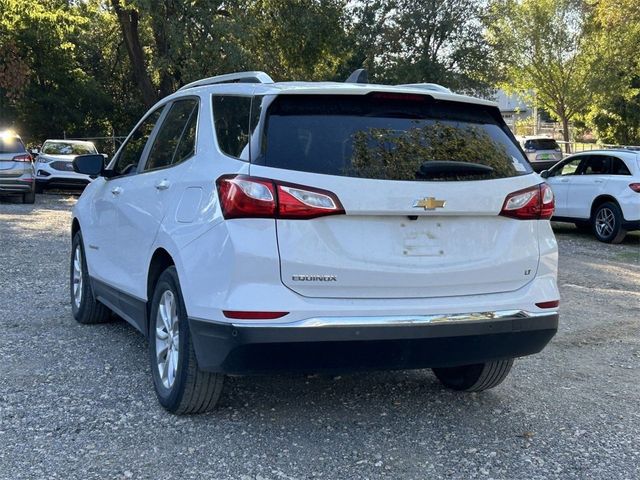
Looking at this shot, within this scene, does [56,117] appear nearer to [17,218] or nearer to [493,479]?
[17,218]

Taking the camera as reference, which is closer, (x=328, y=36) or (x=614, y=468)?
(x=614, y=468)

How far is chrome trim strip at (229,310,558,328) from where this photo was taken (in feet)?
11.3

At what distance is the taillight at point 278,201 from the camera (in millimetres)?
3461

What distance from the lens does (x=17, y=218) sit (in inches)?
588

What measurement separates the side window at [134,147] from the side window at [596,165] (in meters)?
10.2

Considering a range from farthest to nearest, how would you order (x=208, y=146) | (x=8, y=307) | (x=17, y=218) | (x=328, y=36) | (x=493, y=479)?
1. (x=328, y=36)
2. (x=17, y=218)
3. (x=8, y=307)
4. (x=208, y=146)
5. (x=493, y=479)

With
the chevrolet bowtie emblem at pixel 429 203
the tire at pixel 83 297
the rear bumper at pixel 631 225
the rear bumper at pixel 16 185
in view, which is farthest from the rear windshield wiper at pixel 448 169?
the rear bumper at pixel 16 185

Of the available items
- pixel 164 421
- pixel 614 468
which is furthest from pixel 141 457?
pixel 614 468

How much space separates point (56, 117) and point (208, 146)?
3102 centimetres

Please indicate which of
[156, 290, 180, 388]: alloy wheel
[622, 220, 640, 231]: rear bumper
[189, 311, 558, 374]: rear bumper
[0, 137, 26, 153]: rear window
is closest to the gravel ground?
[156, 290, 180, 388]: alloy wheel

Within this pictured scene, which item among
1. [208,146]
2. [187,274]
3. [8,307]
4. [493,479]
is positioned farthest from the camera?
[8,307]

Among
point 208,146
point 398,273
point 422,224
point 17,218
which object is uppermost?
point 208,146

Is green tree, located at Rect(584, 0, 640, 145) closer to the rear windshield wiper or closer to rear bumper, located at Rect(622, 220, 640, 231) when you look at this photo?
rear bumper, located at Rect(622, 220, 640, 231)

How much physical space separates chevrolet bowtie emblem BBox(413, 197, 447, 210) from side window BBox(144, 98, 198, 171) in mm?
1393
